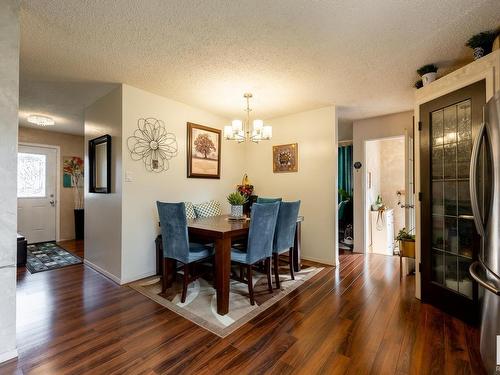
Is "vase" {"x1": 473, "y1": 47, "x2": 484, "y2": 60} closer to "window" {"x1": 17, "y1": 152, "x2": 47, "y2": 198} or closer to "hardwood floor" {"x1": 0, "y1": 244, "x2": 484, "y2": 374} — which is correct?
"hardwood floor" {"x1": 0, "y1": 244, "x2": 484, "y2": 374}

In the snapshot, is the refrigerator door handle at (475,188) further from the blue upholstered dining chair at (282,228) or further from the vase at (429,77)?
the blue upholstered dining chair at (282,228)

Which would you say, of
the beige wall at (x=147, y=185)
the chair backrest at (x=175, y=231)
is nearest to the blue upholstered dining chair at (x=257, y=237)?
the chair backrest at (x=175, y=231)

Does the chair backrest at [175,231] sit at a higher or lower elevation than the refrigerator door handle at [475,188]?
lower

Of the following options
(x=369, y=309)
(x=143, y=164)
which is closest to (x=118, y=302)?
(x=143, y=164)

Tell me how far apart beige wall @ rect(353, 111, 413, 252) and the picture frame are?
1.27 metres

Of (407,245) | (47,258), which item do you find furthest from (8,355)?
(407,245)

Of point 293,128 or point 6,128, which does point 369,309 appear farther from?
point 6,128

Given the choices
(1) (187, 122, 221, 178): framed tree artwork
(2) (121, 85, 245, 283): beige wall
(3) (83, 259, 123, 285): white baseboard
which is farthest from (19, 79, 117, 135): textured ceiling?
(3) (83, 259, 123, 285): white baseboard

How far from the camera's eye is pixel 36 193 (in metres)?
4.78

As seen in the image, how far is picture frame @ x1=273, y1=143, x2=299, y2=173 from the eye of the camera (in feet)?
13.0

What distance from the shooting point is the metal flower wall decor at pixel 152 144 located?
9.67ft

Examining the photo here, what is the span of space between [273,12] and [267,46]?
1.27 feet

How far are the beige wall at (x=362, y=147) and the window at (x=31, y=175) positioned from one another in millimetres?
6240

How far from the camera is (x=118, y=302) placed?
235 cm
